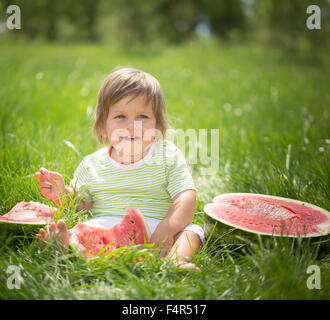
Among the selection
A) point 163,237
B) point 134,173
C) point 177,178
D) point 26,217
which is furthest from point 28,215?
point 177,178

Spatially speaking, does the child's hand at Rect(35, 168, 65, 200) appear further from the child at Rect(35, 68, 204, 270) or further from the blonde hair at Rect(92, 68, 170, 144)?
the blonde hair at Rect(92, 68, 170, 144)

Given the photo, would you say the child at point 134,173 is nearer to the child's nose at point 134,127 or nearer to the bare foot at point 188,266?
the child's nose at point 134,127

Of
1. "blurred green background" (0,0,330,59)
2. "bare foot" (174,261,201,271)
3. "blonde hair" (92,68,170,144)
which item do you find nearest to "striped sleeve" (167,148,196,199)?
"blonde hair" (92,68,170,144)

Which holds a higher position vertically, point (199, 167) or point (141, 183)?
point (141, 183)

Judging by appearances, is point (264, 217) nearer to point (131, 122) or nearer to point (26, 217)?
point (131, 122)

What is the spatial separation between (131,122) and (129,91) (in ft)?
0.60

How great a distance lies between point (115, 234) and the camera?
1916 millimetres

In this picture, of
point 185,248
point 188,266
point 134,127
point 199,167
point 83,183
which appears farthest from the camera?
point 199,167

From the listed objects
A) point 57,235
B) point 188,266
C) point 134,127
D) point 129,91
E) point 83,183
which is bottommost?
point 188,266

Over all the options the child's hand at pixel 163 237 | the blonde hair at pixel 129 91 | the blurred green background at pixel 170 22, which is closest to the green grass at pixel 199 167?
the child's hand at pixel 163 237

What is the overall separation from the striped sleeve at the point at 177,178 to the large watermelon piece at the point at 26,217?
700 mm

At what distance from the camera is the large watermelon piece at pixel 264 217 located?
6.07 feet

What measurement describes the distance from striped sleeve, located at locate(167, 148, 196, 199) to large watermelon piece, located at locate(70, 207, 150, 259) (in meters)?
0.31
